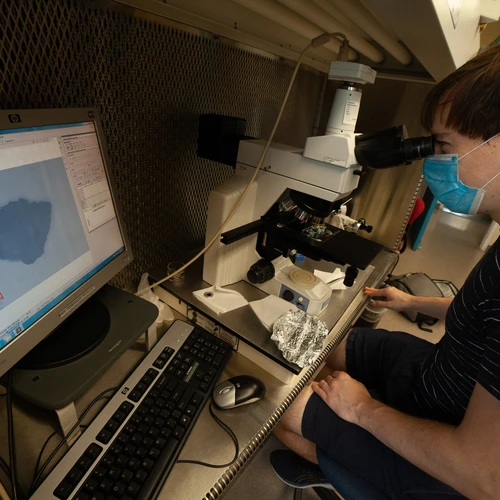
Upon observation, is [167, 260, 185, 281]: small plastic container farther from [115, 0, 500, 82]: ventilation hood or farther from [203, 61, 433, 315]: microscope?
[115, 0, 500, 82]: ventilation hood

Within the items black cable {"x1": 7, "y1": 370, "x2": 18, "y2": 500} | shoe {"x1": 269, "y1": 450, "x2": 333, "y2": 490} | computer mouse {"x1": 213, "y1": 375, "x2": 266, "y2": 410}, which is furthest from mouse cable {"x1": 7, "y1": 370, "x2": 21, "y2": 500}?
shoe {"x1": 269, "y1": 450, "x2": 333, "y2": 490}

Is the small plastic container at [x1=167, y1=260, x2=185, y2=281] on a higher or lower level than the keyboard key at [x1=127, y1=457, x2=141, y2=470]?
higher

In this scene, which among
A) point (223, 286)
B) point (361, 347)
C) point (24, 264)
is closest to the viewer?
point (24, 264)

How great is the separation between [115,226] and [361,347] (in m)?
0.88

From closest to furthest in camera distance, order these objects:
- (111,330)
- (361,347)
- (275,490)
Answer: (111,330), (361,347), (275,490)

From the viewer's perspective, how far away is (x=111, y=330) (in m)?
0.66

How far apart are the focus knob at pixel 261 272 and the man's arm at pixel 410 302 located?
404mm

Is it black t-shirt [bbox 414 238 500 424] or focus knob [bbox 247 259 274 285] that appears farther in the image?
focus knob [bbox 247 259 274 285]

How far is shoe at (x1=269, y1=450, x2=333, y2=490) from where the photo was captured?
2.73 ft

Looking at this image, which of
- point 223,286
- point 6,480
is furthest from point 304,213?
point 6,480

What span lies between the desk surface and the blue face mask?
557 millimetres

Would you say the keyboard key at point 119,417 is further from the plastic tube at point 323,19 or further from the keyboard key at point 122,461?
the plastic tube at point 323,19

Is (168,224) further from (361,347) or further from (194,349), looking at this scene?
(361,347)

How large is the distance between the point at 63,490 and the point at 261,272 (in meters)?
0.60
